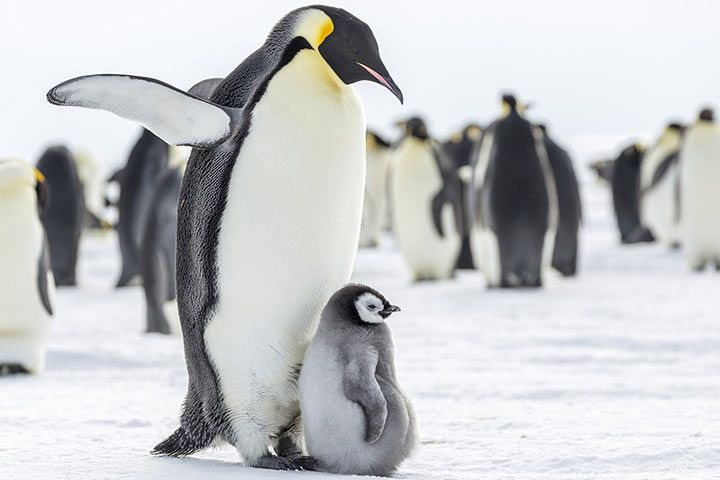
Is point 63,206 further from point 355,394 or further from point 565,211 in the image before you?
point 355,394

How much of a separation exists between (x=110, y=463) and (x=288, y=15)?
4.28 ft

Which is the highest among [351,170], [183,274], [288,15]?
[288,15]

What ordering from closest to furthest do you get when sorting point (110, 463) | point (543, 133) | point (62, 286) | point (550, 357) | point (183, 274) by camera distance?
point (110, 463), point (183, 274), point (550, 357), point (62, 286), point (543, 133)

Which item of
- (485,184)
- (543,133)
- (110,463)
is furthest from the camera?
(543,133)

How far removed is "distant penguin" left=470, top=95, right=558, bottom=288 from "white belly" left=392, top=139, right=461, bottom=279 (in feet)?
3.34

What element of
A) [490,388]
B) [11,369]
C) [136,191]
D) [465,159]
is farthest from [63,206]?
[490,388]

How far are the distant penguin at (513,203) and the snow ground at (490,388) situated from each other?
300mm

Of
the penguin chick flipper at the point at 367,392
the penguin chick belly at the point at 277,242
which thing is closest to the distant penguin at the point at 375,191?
the penguin chick belly at the point at 277,242

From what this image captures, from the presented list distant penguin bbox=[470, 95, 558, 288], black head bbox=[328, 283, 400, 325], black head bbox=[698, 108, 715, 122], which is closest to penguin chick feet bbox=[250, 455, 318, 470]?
black head bbox=[328, 283, 400, 325]

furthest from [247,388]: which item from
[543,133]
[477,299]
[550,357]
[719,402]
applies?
[543,133]

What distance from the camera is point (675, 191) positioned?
12836mm

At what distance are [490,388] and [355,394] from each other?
213 centimetres

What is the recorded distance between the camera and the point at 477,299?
9.48 metres

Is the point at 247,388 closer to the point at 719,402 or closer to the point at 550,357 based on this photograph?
the point at 719,402
